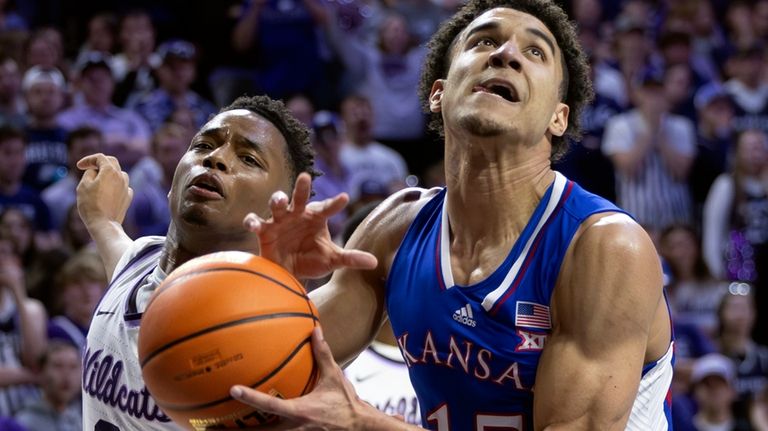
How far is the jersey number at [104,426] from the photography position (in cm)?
396

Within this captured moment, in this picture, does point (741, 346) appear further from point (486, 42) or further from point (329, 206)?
point (329, 206)

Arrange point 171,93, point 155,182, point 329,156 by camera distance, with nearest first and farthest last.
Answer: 1. point 155,182
2. point 329,156
3. point 171,93

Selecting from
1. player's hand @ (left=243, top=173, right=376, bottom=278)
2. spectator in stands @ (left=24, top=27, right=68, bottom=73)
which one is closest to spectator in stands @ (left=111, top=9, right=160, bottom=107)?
spectator in stands @ (left=24, top=27, right=68, bottom=73)

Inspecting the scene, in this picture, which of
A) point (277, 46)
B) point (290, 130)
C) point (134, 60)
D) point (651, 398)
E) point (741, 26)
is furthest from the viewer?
point (741, 26)

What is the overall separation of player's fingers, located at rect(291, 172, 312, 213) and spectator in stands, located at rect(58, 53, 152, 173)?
599cm

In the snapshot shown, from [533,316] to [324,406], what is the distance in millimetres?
707

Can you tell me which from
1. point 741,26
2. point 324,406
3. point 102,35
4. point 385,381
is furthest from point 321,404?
point 741,26

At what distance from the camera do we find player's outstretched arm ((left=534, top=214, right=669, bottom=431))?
10.8 ft

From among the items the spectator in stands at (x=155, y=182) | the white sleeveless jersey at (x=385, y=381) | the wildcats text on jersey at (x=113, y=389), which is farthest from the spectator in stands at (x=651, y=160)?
the wildcats text on jersey at (x=113, y=389)

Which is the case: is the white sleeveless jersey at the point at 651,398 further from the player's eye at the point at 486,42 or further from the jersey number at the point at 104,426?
the jersey number at the point at 104,426

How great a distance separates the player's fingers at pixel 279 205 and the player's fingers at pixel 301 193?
26mm

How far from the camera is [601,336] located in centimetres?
331

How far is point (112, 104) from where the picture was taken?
10.1 m

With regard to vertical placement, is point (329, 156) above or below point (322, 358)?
below
